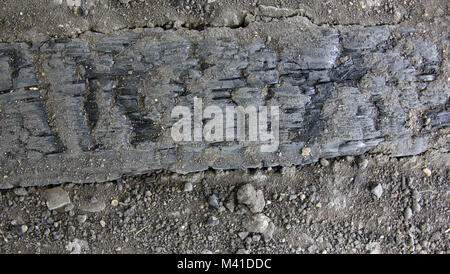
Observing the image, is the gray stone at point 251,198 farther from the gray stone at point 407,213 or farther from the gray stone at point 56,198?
the gray stone at point 56,198

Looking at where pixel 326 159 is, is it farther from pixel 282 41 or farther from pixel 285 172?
pixel 282 41

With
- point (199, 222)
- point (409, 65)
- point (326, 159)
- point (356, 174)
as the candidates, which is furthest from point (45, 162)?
point (409, 65)

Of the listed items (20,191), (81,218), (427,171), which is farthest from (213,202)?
(427,171)

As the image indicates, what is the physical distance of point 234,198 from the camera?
242cm

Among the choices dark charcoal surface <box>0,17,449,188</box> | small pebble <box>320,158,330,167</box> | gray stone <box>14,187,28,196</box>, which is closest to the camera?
dark charcoal surface <box>0,17,449,188</box>

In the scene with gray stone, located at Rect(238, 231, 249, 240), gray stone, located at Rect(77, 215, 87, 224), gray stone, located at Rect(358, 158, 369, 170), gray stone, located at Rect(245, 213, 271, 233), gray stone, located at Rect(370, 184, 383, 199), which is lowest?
gray stone, located at Rect(238, 231, 249, 240)

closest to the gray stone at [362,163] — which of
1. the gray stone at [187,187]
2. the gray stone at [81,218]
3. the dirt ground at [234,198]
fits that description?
the dirt ground at [234,198]

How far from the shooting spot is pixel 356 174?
8.18ft

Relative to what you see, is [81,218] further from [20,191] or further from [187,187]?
[187,187]

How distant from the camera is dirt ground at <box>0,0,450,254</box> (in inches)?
93.6

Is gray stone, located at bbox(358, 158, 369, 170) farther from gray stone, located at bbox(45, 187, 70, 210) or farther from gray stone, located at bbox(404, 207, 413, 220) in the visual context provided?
gray stone, located at bbox(45, 187, 70, 210)

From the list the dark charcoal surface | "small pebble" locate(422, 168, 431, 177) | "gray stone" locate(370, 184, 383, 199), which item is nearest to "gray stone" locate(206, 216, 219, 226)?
the dark charcoal surface

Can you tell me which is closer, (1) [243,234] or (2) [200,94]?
(2) [200,94]

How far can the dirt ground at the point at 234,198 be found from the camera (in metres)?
2.38
